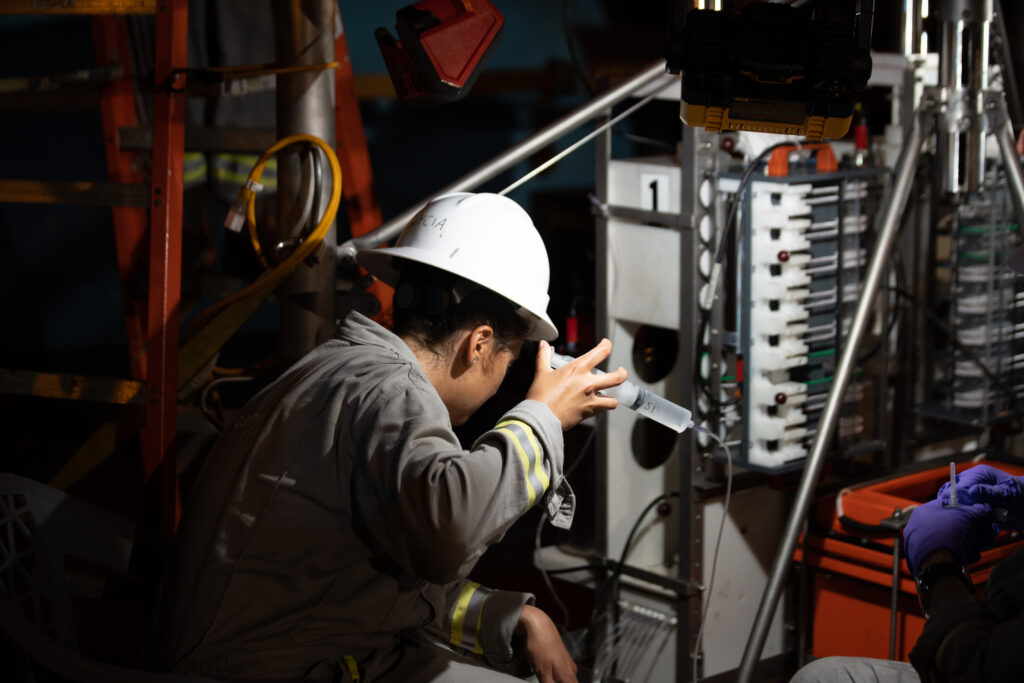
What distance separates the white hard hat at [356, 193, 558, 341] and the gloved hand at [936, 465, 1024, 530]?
84 centimetres

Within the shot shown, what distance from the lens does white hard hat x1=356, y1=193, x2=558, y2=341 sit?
1.91 m

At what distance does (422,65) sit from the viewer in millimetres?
2293

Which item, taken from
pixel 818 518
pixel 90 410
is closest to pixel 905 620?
pixel 818 518

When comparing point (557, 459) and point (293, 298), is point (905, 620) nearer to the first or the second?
point (557, 459)

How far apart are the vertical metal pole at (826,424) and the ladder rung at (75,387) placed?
145 centimetres

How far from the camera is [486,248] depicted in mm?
1922

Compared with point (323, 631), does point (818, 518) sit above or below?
below

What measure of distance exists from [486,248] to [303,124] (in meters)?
0.85

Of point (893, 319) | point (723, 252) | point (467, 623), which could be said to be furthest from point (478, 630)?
point (893, 319)

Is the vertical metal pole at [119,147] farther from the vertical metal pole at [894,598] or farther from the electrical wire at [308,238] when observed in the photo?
the vertical metal pole at [894,598]

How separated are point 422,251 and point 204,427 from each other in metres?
1.39

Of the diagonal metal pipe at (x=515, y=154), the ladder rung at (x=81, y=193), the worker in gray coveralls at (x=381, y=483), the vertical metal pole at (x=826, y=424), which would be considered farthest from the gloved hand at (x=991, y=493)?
the ladder rung at (x=81, y=193)

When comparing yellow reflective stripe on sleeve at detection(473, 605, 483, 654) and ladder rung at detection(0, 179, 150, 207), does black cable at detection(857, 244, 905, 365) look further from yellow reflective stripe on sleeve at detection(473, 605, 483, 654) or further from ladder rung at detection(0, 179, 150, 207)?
ladder rung at detection(0, 179, 150, 207)

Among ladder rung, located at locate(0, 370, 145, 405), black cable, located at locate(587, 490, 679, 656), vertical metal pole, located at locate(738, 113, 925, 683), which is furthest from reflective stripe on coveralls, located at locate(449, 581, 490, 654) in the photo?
black cable, located at locate(587, 490, 679, 656)
